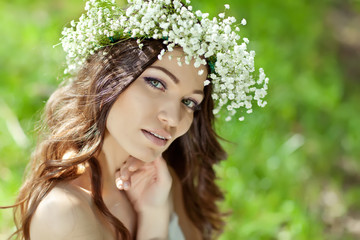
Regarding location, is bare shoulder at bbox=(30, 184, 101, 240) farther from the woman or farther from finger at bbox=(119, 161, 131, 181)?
finger at bbox=(119, 161, 131, 181)

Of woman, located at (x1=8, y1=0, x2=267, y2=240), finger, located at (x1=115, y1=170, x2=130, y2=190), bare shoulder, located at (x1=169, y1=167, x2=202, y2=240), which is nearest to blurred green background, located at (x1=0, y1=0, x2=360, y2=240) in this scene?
bare shoulder, located at (x1=169, y1=167, x2=202, y2=240)

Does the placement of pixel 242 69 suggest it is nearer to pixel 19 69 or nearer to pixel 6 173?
pixel 6 173

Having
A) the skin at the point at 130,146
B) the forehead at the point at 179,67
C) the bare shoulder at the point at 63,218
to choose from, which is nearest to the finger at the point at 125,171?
the skin at the point at 130,146

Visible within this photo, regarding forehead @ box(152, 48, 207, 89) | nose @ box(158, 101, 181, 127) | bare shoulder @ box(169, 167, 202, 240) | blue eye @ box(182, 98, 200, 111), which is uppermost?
forehead @ box(152, 48, 207, 89)

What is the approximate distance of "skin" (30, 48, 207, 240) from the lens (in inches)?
102

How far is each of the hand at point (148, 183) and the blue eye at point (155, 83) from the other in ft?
1.59

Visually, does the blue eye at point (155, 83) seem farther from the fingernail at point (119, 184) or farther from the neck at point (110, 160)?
the fingernail at point (119, 184)

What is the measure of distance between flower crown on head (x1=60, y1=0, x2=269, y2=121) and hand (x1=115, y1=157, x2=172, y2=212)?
20.5 inches

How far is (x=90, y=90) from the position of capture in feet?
9.11

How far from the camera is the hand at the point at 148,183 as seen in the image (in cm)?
304

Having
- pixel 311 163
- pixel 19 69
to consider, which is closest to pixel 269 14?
pixel 311 163

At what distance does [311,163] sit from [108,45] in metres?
3.36

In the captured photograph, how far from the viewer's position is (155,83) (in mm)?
2736

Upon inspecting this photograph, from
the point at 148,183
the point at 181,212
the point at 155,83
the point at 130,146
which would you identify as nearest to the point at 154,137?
the point at 130,146
